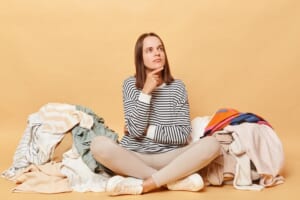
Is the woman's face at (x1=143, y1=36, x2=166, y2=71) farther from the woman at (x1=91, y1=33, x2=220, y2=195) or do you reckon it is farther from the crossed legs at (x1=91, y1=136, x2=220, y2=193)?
the crossed legs at (x1=91, y1=136, x2=220, y2=193)

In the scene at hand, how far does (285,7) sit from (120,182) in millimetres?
1491

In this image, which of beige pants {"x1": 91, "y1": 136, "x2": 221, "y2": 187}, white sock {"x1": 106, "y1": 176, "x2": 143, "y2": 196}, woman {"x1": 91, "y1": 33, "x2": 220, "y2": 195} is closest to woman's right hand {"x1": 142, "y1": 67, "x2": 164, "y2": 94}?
woman {"x1": 91, "y1": 33, "x2": 220, "y2": 195}

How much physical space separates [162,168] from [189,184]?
14 centimetres

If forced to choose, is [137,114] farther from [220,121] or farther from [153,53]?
[220,121]

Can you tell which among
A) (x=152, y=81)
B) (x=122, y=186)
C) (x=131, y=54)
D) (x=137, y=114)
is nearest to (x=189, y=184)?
A: (x=122, y=186)

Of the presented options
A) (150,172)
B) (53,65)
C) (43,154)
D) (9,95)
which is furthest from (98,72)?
(150,172)

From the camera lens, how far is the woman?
235cm

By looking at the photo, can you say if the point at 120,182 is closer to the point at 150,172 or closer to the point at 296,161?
the point at 150,172

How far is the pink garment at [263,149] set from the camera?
2.48m

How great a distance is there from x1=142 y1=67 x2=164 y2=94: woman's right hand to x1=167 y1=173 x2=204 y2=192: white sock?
42 centimetres

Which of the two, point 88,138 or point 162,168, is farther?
point 88,138

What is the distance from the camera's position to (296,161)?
2.95m

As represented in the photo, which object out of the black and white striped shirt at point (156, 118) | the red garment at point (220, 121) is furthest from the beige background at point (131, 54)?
the black and white striped shirt at point (156, 118)

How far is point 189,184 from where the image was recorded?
236 cm
